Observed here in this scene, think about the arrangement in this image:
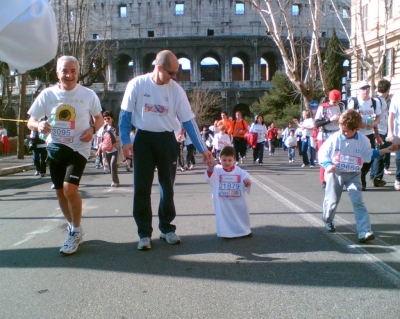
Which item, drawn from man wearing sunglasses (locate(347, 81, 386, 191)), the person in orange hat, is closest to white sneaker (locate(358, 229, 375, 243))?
man wearing sunglasses (locate(347, 81, 386, 191))

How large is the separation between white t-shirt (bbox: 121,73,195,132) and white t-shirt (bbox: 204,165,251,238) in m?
0.92

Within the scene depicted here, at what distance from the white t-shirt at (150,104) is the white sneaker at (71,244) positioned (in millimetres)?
1307

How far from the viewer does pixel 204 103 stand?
216ft

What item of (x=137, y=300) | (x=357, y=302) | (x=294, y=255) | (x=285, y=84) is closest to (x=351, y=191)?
(x=294, y=255)

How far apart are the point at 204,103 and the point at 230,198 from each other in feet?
198

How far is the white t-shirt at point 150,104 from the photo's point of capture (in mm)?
5250

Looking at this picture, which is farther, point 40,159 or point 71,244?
point 40,159

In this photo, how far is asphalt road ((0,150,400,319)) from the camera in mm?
3674

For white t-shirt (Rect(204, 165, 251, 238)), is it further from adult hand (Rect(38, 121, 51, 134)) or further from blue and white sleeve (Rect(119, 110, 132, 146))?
adult hand (Rect(38, 121, 51, 134))

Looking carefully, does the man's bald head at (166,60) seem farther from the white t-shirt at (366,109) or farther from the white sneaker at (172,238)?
the white t-shirt at (366,109)

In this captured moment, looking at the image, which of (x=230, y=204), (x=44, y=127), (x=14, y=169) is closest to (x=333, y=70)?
(x=14, y=169)

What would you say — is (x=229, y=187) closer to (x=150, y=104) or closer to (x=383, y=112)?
(x=150, y=104)

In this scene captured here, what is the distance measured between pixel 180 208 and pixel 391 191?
4.19 metres

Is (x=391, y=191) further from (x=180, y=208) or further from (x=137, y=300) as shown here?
(x=137, y=300)
